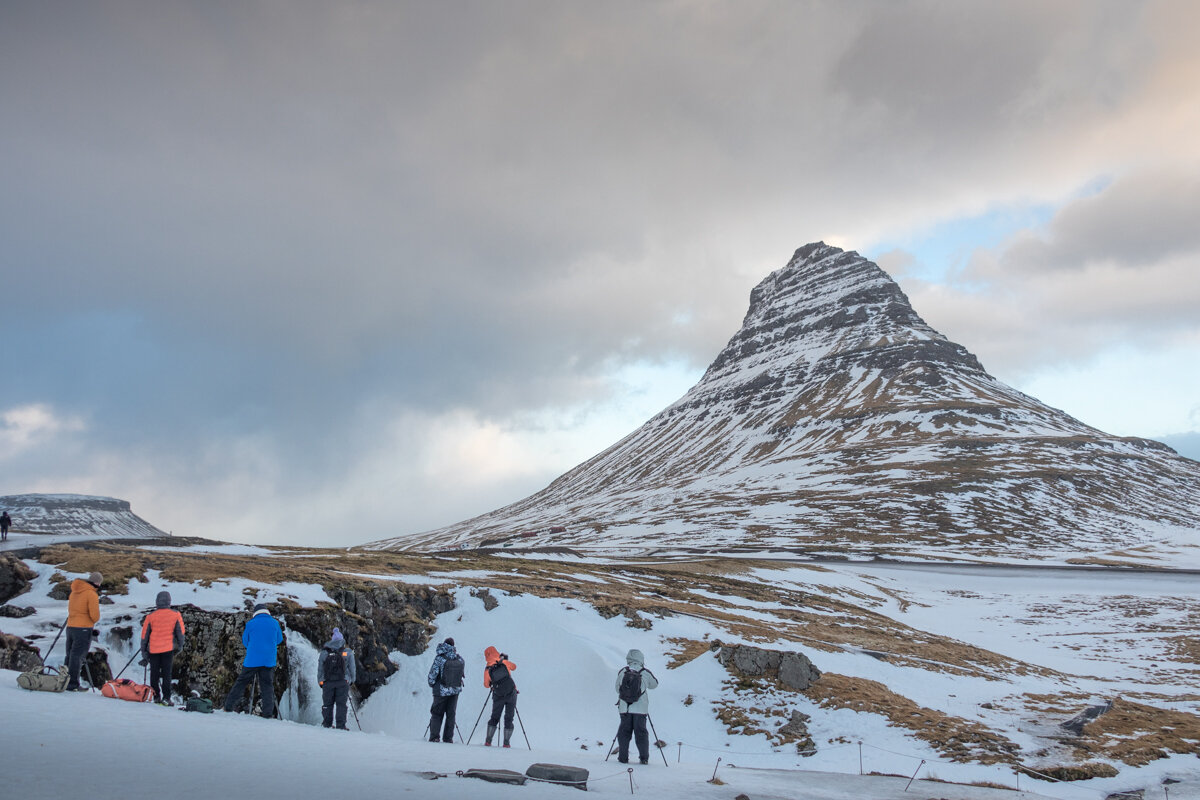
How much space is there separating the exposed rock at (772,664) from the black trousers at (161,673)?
1835 centimetres

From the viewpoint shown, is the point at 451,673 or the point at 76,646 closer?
the point at 76,646

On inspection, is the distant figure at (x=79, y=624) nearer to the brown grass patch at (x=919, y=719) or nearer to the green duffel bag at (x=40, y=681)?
the green duffel bag at (x=40, y=681)

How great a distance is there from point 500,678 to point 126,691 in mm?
8363

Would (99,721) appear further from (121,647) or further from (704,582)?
(704,582)

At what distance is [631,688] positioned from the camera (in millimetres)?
15984

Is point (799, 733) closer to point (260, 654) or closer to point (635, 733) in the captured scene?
point (635, 733)

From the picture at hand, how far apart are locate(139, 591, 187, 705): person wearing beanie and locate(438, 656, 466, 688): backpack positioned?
6171 mm

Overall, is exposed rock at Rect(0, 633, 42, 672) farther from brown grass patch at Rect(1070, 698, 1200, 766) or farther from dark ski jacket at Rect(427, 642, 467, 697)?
brown grass patch at Rect(1070, 698, 1200, 766)


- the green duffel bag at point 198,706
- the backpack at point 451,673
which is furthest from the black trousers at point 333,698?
the green duffel bag at point 198,706

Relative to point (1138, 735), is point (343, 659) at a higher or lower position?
higher

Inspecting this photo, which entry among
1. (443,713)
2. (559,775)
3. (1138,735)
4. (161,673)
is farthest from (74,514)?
(1138,735)

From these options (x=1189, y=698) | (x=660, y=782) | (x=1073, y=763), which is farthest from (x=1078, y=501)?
(x=660, y=782)

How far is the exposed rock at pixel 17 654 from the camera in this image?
16.3 meters

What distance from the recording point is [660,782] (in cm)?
1393
